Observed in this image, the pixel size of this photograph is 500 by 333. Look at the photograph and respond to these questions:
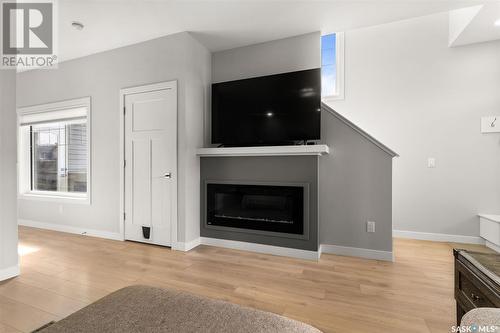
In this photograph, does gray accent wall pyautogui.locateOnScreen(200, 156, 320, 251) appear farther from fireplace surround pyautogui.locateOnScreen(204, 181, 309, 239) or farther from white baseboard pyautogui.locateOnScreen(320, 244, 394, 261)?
white baseboard pyautogui.locateOnScreen(320, 244, 394, 261)

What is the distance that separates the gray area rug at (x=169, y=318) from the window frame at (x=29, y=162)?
3.37 m

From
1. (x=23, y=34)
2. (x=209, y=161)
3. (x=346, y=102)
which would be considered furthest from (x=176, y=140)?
(x=346, y=102)

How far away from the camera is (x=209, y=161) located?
324 cm

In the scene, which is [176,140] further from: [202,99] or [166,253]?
[166,253]

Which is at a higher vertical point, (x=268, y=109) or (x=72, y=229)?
(x=268, y=109)

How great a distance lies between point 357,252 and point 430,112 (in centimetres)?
224

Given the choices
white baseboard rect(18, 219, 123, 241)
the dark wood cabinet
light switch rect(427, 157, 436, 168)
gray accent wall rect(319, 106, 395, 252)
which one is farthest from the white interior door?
light switch rect(427, 157, 436, 168)

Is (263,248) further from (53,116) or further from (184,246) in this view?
(53,116)

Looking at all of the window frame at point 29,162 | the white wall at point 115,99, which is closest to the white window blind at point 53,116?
the window frame at point 29,162

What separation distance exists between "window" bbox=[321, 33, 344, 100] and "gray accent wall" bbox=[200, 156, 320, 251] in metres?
1.62

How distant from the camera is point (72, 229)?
12.2 ft

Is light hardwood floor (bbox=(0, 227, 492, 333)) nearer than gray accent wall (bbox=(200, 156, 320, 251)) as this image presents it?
Yes

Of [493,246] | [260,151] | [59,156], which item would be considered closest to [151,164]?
[260,151]

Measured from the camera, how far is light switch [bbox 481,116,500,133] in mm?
3074
